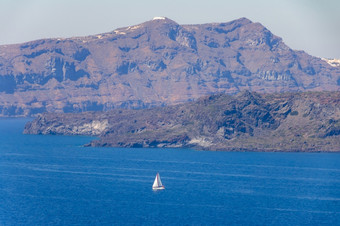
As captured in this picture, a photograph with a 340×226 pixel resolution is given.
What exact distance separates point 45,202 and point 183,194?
3403 cm

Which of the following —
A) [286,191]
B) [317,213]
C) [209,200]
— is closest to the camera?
[317,213]

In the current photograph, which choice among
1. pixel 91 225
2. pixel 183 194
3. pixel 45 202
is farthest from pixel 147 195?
pixel 91 225

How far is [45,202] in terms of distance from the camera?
563ft

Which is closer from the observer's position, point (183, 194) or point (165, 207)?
point (165, 207)

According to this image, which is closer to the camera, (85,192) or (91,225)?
(91,225)

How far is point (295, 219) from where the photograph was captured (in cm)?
15550

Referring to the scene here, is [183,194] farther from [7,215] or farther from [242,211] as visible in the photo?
[7,215]

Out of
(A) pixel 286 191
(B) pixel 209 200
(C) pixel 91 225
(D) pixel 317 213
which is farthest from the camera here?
(A) pixel 286 191

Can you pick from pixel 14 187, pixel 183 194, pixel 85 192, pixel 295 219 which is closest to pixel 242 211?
pixel 295 219

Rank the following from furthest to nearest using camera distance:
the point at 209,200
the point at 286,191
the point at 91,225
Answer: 1. the point at 286,191
2. the point at 209,200
3. the point at 91,225

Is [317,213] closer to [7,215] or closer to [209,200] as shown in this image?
[209,200]

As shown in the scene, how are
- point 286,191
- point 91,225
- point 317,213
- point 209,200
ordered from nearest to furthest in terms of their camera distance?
point 91,225 < point 317,213 < point 209,200 < point 286,191

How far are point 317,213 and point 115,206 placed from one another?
4409cm

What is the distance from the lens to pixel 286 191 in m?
192
